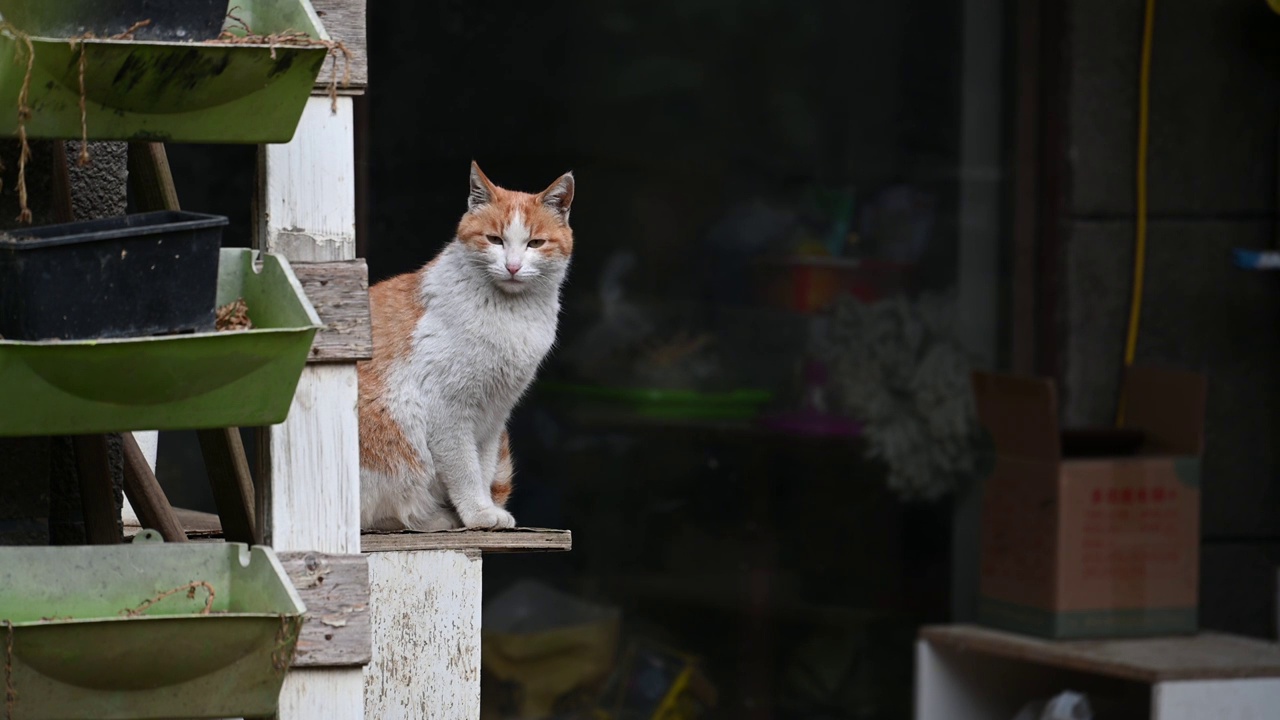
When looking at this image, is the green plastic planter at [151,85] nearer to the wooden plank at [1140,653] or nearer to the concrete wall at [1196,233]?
the wooden plank at [1140,653]

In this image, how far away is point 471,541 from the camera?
1.74m

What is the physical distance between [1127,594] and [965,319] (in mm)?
976

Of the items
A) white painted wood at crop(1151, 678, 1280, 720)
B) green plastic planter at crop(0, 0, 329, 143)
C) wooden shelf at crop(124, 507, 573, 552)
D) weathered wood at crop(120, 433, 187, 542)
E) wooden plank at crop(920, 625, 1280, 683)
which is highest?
green plastic planter at crop(0, 0, 329, 143)

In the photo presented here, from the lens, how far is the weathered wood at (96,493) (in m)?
1.49

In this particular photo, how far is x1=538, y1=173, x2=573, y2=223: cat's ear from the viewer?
7.07 feet

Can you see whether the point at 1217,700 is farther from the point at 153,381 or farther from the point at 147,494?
the point at 153,381

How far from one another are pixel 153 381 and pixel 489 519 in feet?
3.07

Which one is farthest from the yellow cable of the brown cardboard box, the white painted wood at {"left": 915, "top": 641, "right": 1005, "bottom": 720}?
the white painted wood at {"left": 915, "top": 641, "right": 1005, "bottom": 720}

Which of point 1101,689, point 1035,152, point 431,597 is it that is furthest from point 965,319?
point 431,597

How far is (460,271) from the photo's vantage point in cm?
208

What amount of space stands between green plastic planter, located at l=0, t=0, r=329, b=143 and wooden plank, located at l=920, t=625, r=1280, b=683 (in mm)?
2325

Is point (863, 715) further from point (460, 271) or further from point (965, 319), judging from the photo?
point (460, 271)

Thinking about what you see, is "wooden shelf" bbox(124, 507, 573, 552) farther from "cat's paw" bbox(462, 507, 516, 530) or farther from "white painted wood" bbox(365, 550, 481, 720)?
"cat's paw" bbox(462, 507, 516, 530)

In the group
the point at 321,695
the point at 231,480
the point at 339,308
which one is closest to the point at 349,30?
the point at 339,308
